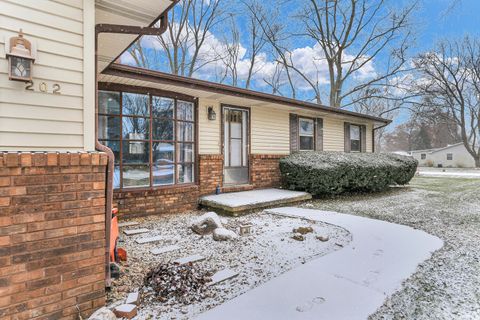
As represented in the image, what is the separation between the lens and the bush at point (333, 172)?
7.73 metres

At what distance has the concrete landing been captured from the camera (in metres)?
5.91

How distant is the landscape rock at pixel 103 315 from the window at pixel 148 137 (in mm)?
3477

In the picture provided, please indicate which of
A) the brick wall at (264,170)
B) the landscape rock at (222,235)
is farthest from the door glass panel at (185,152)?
the landscape rock at (222,235)

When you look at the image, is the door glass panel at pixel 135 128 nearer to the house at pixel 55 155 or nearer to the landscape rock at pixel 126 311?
the house at pixel 55 155

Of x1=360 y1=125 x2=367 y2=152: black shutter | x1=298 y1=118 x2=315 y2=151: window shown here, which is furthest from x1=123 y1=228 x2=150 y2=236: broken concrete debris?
x1=360 y1=125 x2=367 y2=152: black shutter

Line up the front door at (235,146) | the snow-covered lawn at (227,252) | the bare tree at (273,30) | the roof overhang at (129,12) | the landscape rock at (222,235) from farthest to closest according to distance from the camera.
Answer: the bare tree at (273,30), the front door at (235,146), the landscape rock at (222,235), the roof overhang at (129,12), the snow-covered lawn at (227,252)

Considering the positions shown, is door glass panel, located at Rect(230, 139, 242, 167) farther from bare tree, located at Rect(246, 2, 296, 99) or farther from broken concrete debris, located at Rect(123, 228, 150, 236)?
bare tree, located at Rect(246, 2, 296, 99)

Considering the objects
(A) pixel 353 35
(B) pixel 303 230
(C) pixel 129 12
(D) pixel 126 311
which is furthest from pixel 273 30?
(D) pixel 126 311

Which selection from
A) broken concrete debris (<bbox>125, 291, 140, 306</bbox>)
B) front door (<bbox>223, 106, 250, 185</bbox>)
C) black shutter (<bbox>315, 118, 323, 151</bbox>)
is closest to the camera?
broken concrete debris (<bbox>125, 291, 140, 306</bbox>)

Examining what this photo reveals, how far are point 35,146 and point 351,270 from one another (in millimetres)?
3333

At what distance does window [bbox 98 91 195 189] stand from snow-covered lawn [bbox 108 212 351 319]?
968 mm

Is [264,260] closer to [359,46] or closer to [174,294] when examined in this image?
[174,294]

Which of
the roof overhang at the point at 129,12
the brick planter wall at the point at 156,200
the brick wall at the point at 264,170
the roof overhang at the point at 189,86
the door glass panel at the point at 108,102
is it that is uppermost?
the roof overhang at the point at 189,86

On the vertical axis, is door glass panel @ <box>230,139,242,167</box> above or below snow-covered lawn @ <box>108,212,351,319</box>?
above
